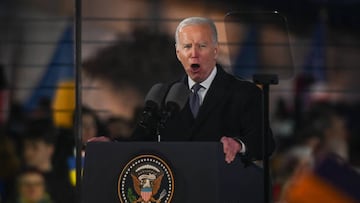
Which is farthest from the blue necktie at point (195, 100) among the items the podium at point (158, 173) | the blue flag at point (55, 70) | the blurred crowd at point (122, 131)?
the blue flag at point (55, 70)

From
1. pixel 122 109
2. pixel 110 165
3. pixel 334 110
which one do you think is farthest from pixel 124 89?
pixel 110 165

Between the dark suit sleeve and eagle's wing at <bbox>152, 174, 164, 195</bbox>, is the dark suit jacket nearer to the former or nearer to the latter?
the dark suit sleeve

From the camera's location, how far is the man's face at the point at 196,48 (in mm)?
3559

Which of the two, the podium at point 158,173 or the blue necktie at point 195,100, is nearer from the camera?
the podium at point 158,173

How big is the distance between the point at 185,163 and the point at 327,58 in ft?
11.7

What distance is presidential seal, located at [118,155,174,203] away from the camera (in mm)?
3307

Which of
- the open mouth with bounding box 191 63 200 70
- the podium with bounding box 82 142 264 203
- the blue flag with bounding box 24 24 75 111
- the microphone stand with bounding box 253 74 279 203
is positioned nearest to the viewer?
the podium with bounding box 82 142 264 203

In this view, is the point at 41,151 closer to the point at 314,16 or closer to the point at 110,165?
the point at 314,16

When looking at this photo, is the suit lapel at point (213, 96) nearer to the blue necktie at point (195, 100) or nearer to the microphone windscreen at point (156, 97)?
the blue necktie at point (195, 100)

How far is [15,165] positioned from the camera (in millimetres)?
6660

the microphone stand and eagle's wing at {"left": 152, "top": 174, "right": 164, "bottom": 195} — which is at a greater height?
Answer: the microphone stand

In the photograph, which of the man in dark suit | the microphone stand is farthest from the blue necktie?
the microphone stand

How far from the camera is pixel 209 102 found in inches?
142

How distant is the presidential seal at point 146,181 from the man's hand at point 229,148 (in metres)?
0.17
